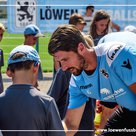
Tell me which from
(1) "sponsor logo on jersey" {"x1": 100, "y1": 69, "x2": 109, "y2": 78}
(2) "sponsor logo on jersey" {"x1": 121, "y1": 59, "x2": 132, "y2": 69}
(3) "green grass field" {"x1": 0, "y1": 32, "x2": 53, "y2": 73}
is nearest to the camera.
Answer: (2) "sponsor logo on jersey" {"x1": 121, "y1": 59, "x2": 132, "y2": 69}

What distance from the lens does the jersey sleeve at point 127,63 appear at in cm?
297

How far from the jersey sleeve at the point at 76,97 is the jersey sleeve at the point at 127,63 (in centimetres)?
51

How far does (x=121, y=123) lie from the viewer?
3.30 metres

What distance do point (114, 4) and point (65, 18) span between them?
1220 mm

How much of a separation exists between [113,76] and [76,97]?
526mm

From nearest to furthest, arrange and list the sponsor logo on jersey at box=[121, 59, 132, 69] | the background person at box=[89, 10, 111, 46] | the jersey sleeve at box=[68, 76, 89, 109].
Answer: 1. the sponsor logo on jersey at box=[121, 59, 132, 69]
2. the jersey sleeve at box=[68, 76, 89, 109]
3. the background person at box=[89, 10, 111, 46]

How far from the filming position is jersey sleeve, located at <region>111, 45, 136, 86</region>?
2.97m

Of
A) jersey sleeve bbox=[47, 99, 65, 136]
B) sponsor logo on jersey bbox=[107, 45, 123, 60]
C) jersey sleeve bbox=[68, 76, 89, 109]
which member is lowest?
jersey sleeve bbox=[68, 76, 89, 109]

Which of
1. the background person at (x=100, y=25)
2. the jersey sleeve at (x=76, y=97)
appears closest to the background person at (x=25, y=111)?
the jersey sleeve at (x=76, y=97)

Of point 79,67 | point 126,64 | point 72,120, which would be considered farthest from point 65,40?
point 72,120

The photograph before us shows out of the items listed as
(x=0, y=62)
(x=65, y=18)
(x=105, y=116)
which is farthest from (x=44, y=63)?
(x=105, y=116)

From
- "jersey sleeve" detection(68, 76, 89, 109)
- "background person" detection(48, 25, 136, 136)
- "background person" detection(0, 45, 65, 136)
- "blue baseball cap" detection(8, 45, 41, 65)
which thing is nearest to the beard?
"background person" detection(48, 25, 136, 136)

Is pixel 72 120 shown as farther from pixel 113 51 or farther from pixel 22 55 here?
pixel 22 55

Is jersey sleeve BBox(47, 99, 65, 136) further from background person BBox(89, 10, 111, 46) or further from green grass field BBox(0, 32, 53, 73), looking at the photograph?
green grass field BBox(0, 32, 53, 73)
